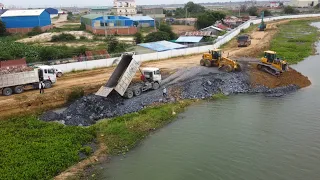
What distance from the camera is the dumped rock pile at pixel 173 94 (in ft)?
72.2

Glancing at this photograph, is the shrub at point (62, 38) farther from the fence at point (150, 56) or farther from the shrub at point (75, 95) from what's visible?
the shrub at point (75, 95)

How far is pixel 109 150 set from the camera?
17406 millimetres

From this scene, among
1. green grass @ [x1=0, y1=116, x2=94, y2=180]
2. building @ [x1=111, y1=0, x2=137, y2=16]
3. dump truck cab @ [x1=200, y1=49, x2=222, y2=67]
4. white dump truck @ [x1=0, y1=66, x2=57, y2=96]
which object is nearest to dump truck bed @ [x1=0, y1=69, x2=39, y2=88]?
white dump truck @ [x1=0, y1=66, x2=57, y2=96]

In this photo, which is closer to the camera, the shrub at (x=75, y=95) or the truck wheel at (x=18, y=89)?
the shrub at (x=75, y=95)

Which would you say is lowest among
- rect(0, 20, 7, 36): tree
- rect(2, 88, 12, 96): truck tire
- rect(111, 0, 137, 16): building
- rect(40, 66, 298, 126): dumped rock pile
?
rect(40, 66, 298, 126): dumped rock pile

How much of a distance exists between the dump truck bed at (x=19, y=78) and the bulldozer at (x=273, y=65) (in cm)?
2106

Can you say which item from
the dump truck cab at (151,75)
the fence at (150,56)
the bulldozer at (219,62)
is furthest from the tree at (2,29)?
the dump truck cab at (151,75)

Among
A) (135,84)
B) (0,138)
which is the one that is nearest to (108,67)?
(135,84)

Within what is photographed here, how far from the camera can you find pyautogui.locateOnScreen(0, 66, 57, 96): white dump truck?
24906mm

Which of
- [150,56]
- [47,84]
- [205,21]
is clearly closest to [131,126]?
[47,84]

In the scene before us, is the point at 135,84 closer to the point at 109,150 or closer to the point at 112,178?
the point at 109,150

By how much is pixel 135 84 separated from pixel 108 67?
29.8 feet

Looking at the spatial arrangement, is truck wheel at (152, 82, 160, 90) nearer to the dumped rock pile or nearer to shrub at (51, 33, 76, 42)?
the dumped rock pile

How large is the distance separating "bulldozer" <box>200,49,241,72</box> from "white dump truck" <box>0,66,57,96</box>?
1518 centimetres
